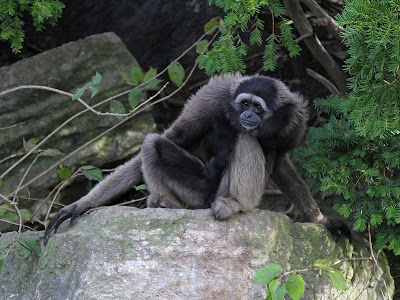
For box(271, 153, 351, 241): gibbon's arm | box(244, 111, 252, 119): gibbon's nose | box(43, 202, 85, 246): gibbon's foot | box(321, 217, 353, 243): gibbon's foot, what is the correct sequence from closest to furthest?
box(43, 202, 85, 246): gibbon's foot, box(244, 111, 252, 119): gibbon's nose, box(321, 217, 353, 243): gibbon's foot, box(271, 153, 351, 241): gibbon's arm

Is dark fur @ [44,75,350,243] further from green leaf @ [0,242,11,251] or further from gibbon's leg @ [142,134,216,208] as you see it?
green leaf @ [0,242,11,251]

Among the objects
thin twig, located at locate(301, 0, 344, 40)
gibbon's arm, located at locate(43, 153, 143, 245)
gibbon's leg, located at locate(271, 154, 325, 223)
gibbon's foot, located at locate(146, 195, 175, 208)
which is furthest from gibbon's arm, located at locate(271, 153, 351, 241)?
thin twig, located at locate(301, 0, 344, 40)

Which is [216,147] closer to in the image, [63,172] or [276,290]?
[63,172]

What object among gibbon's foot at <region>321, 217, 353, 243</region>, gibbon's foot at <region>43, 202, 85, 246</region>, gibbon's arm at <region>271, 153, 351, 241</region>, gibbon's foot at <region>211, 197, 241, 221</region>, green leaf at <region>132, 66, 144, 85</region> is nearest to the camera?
gibbon's foot at <region>211, 197, 241, 221</region>

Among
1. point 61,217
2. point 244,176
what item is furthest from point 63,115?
point 244,176

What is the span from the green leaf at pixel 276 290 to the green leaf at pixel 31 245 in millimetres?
2122

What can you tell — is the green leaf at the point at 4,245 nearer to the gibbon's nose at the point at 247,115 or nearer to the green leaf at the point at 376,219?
the gibbon's nose at the point at 247,115

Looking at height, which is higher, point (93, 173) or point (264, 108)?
point (264, 108)

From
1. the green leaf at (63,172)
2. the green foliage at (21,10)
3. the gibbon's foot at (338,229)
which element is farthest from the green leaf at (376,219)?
the green foliage at (21,10)

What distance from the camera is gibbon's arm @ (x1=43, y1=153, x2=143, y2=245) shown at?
17.7 ft

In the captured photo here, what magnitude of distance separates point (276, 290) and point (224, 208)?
3.80ft

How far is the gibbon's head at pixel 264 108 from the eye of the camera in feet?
18.5

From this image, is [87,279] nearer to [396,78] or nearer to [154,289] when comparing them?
[154,289]

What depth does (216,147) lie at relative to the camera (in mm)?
5895
